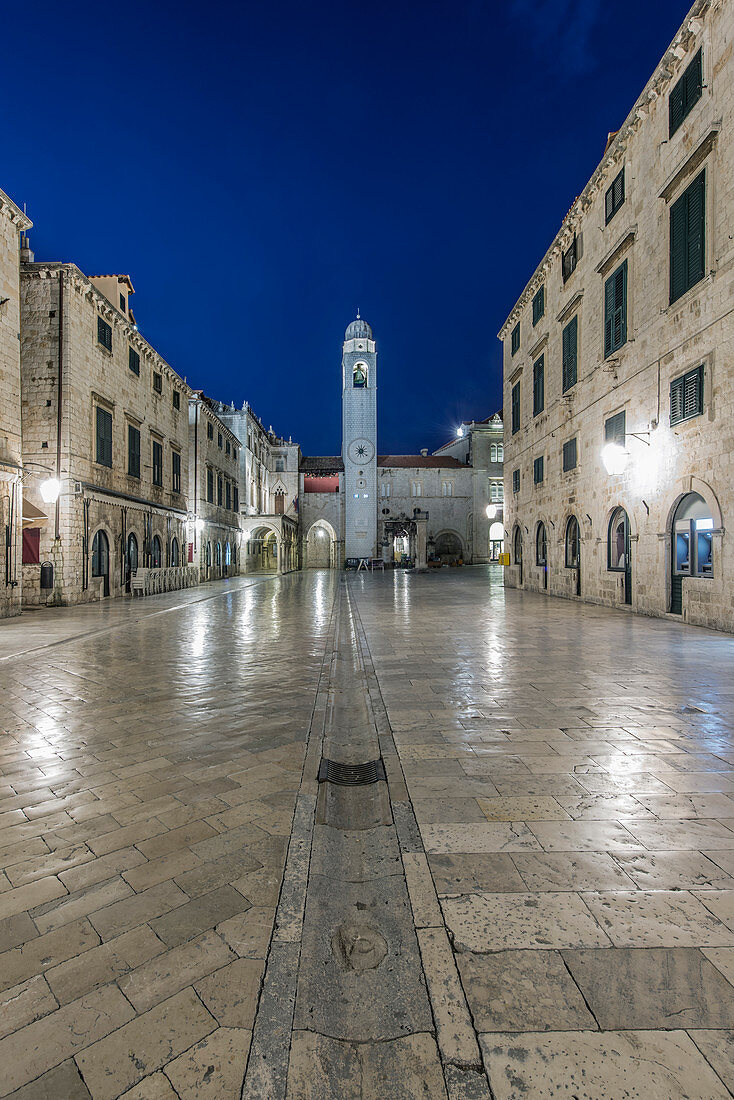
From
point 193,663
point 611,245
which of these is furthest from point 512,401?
point 193,663

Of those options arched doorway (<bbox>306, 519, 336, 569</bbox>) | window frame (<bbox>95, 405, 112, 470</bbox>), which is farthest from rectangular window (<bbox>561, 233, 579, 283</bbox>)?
arched doorway (<bbox>306, 519, 336, 569</bbox>)

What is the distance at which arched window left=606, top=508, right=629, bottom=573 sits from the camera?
13.3m

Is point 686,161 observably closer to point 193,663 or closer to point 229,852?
point 193,663

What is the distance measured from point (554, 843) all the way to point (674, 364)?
11166 mm

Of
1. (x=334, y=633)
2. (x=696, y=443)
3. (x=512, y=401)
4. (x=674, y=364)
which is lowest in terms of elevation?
(x=334, y=633)

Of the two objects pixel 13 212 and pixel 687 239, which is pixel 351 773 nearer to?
pixel 687 239

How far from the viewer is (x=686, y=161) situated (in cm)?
1008

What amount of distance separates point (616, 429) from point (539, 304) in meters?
8.20

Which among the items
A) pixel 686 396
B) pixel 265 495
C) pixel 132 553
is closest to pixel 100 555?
pixel 132 553

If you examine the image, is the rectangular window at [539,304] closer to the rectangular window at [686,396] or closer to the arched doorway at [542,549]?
the arched doorway at [542,549]

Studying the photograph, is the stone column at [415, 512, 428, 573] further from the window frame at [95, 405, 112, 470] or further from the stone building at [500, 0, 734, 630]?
the window frame at [95, 405, 112, 470]

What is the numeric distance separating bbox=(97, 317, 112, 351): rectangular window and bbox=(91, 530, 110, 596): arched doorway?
6396mm

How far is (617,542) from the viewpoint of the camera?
542 inches

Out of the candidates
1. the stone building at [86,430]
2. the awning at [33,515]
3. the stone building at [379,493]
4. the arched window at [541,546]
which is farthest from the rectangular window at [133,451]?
the stone building at [379,493]
